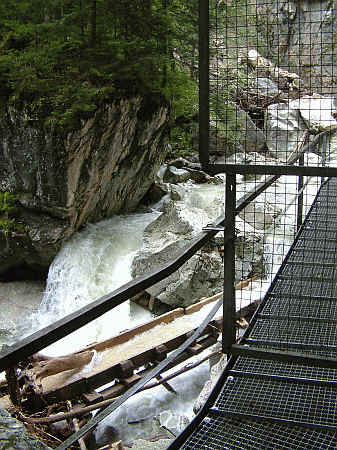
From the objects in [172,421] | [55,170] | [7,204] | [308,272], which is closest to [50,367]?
[172,421]

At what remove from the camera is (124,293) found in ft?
6.52

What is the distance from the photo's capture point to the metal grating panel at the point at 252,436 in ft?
7.90

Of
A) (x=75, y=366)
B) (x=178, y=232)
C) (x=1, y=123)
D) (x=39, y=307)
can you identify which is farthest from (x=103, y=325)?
(x=1, y=123)

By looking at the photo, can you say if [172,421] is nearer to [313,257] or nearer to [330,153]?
[313,257]

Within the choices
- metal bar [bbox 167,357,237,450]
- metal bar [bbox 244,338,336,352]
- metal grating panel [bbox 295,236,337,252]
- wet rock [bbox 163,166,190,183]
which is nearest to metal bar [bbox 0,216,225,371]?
metal bar [bbox 167,357,237,450]

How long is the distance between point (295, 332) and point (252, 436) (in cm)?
110

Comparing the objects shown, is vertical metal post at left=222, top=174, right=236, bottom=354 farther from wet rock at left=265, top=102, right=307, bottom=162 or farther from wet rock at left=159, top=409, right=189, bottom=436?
wet rock at left=159, top=409, right=189, bottom=436

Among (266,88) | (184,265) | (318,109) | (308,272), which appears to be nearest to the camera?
(318,109)

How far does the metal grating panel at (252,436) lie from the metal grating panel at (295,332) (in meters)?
0.76

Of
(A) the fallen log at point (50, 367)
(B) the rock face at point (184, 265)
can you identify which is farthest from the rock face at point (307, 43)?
(B) the rock face at point (184, 265)

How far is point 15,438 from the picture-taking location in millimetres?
1362

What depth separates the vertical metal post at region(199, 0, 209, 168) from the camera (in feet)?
9.25

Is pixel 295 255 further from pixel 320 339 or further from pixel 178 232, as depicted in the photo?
pixel 178 232

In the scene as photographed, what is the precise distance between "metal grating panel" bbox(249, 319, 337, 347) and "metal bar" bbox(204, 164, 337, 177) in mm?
1134
